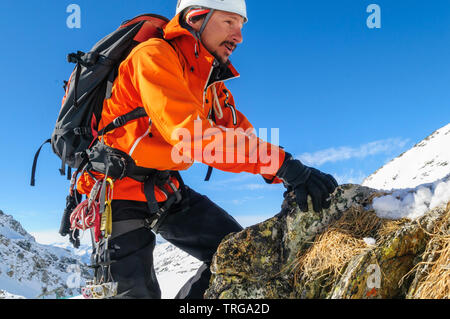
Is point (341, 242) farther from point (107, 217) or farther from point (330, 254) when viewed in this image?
point (107, 217)

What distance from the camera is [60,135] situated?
179 inches

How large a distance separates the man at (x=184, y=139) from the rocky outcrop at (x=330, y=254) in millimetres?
271

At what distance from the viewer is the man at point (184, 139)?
3.22m

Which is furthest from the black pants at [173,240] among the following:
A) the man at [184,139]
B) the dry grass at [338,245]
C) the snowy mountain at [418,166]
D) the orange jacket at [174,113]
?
the snowy mountain at [418,166]

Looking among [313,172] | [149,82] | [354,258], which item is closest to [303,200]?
[313,172]

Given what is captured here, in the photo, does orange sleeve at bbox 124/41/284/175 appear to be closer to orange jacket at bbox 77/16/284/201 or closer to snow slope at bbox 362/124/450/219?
orange jacket at bbox 77/16/284/201

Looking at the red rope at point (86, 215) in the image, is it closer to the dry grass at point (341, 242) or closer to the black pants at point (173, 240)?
the black pants at point (173, 240)

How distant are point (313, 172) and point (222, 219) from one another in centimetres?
214

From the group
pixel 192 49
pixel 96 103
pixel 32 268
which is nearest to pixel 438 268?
pixel 192 49

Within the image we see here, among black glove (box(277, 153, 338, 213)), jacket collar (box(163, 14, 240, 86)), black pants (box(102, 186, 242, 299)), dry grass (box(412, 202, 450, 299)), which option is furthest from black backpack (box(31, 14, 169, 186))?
dry grass (box(412, 202, 450, 299))

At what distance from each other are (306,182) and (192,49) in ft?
7.05

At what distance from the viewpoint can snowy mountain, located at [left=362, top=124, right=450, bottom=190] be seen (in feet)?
28.7

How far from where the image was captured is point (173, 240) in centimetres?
533

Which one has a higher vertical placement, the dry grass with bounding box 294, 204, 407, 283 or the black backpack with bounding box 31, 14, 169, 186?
the black backpack with bounding box 31, 14, 169, 186
